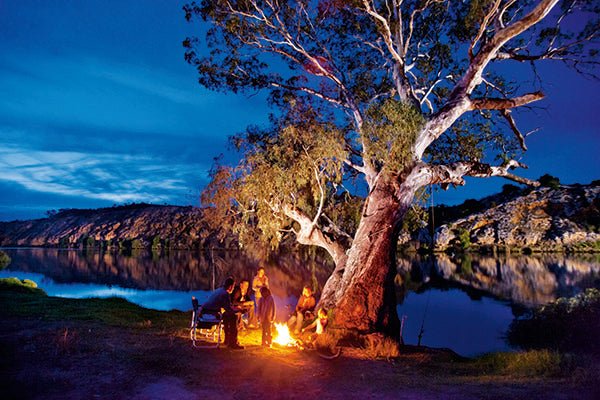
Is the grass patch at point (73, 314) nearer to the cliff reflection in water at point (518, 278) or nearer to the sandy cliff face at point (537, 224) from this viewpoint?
the cliff reflection in water at point (518, 278)

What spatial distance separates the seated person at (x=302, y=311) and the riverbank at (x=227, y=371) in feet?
3.47

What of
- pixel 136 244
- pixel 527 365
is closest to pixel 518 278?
pixel 527 365

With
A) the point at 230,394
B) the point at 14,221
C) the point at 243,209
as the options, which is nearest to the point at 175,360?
the point at 230,394

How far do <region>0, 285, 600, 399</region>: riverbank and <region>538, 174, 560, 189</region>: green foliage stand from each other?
6732 cm

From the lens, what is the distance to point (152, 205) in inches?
4186

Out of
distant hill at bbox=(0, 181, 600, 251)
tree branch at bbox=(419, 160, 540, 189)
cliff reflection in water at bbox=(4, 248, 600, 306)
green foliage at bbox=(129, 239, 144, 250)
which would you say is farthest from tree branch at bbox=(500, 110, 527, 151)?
green foliage at bbox=(129, 239, 144, 250)

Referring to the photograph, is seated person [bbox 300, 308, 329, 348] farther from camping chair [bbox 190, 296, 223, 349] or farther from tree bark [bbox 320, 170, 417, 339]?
camping chair [bbox 190, 296, 223, 349]

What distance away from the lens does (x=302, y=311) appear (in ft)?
32.8

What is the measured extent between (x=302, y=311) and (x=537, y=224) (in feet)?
192

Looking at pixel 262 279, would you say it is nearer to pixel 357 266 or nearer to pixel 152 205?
pixel 357 266

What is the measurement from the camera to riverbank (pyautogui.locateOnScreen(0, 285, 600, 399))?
5.16 m

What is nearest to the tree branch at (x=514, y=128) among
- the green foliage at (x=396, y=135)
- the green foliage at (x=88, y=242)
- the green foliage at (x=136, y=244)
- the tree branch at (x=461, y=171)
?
the tree branch at (x=461, y=171)

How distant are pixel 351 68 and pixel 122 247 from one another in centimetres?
8339

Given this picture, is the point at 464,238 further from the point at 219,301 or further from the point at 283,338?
the point at 219,301
